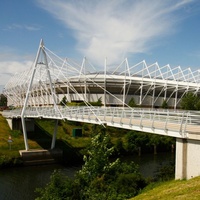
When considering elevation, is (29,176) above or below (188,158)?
below

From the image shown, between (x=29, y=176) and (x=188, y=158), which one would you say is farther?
(x=29, y=176)

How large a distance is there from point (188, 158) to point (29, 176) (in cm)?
2272

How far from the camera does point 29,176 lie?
110 ft

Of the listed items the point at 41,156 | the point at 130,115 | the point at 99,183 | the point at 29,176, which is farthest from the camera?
the point at 41,156

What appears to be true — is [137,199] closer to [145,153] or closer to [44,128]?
[145,153]

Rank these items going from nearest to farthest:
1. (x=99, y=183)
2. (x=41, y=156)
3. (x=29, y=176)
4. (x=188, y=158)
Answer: (x=188, y=158) → (x=99, y=183) → (x=29, y=176) → (x=41, y=156)

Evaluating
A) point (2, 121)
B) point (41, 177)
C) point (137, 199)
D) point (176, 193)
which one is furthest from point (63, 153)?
point (176, 193)

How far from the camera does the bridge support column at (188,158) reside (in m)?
15.8

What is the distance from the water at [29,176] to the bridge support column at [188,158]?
15.8 metres

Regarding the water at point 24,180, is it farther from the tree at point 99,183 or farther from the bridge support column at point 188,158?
the bridge support column at point 188,158

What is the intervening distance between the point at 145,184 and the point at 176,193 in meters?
7.22

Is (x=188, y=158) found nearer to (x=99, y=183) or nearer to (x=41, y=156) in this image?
(x=99, y=183)

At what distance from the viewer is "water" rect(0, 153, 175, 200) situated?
27.5m

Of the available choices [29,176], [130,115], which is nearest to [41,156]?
[29,176]
